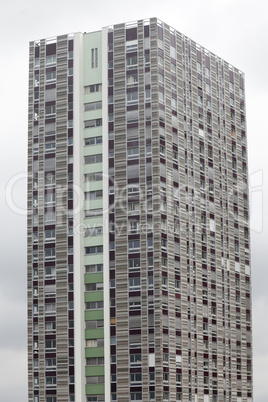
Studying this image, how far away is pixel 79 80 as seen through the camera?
388 ft

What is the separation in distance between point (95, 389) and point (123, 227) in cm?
1869

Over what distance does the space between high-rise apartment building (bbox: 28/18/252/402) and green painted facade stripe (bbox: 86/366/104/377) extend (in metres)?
0.12

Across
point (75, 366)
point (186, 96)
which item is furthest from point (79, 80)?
point (75, 366)

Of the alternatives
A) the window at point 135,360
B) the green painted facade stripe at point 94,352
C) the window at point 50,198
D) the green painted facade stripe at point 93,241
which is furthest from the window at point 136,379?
the window at point 50,198

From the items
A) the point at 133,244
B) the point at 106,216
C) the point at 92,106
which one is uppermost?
the point at 92,106

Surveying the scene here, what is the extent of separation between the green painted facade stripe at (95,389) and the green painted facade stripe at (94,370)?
1.34 metres

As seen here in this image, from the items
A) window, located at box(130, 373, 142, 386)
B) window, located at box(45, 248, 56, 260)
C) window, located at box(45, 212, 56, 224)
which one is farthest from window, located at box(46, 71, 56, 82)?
window, located at box(130, 373, 142, 386)

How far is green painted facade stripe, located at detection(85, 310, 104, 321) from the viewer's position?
113 m

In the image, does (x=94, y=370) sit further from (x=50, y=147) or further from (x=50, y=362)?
(x=50, y=147)

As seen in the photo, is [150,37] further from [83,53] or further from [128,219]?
[128,219]

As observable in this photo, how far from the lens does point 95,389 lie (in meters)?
111

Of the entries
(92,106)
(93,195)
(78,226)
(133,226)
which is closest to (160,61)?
(92,106)

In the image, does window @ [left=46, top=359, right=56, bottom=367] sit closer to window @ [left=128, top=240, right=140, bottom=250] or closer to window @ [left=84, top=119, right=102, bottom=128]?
window @ [left=128, top=240, right=140, bottom=250]

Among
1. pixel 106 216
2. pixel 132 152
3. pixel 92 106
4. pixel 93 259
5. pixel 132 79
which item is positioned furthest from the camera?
pixel 92 106
